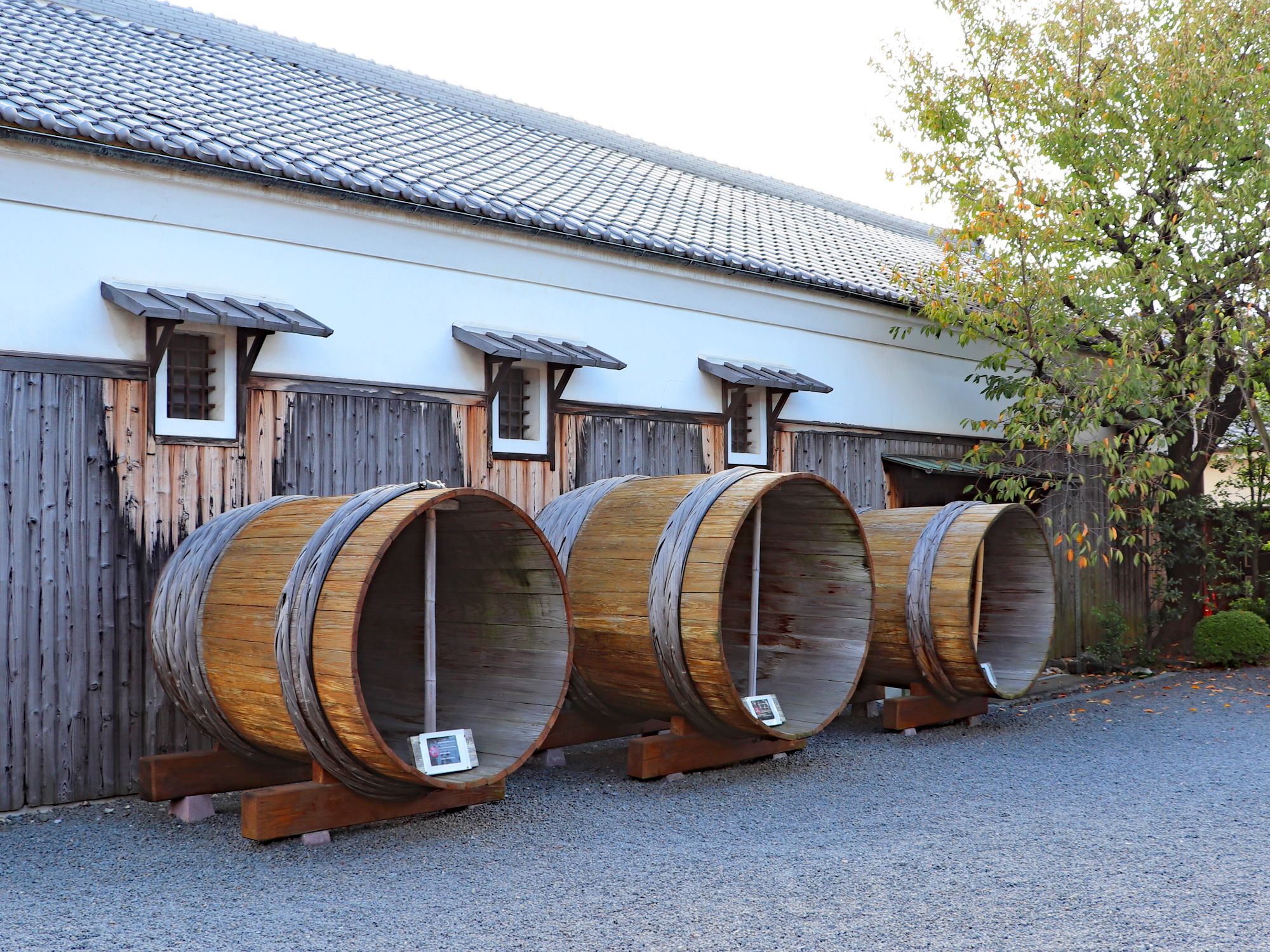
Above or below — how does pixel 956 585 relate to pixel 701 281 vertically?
below

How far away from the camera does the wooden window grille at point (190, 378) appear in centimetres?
621

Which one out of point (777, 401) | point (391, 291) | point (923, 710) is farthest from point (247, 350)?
point (923, 710)

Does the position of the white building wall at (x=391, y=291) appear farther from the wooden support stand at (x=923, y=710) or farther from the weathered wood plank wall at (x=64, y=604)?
the wooden support stand at (x=923, y=710)

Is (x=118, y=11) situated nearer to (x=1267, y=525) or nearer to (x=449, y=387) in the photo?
(x=449, y=387)

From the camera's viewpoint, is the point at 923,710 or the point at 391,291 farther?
the point at 923,710

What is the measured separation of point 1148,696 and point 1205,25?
594 cm

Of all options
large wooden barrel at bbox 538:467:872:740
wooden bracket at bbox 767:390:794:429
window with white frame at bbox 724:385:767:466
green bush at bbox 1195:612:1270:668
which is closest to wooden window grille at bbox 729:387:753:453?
window with white frame at bbox 724:385:767:466

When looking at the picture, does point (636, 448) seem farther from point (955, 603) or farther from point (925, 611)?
point (955, 603)

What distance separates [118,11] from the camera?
10.1m

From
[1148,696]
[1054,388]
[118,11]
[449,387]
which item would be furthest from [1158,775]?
[118,11]

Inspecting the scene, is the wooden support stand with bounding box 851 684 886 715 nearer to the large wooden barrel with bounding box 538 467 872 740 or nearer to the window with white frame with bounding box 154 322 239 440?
the large wooden barrel with bounding box 538 467 872 740

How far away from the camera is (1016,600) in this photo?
29.3ft

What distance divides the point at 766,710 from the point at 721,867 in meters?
1.67

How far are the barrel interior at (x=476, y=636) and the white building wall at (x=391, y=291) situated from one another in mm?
1395
